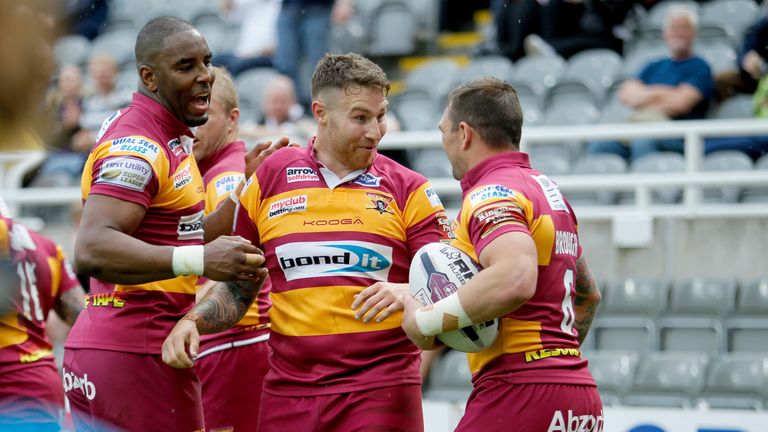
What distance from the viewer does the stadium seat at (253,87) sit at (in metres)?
13.5

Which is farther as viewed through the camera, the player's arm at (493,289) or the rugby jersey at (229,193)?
the rugby jersey at (229,193)

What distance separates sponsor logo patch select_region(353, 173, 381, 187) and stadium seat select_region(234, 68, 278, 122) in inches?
333

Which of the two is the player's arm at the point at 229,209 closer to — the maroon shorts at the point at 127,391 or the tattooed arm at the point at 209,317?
the tattooed arm at the point at 209,317

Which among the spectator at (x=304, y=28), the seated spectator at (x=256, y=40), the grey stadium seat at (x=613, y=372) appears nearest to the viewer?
the grey stadium seat at (x=613, y=372)

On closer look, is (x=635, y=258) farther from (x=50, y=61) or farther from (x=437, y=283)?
(x=50, y=61)

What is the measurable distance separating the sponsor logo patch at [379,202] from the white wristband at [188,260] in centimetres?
78

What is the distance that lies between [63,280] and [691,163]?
5326mm

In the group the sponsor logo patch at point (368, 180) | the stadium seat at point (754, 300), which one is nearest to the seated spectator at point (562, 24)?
the stadium seat at point (754, 300)

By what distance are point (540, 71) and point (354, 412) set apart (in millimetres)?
8494

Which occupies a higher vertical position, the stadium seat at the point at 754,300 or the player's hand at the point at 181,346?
the stadium seat at the point at 754,300

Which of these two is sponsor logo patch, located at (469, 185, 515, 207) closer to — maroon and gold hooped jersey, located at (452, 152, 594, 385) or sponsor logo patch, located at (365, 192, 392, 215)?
maroon and gold hooped jersey, located at (452, 152, 594, 385)

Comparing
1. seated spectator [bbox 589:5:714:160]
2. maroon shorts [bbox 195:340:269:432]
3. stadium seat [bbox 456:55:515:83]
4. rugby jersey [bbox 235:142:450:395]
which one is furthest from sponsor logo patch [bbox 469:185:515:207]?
stadium seat [bbox 456:55:515:83]

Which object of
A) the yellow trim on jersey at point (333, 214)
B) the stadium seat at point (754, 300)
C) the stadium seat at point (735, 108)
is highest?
the stadium seat at point (735, 108)

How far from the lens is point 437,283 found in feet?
14.4
